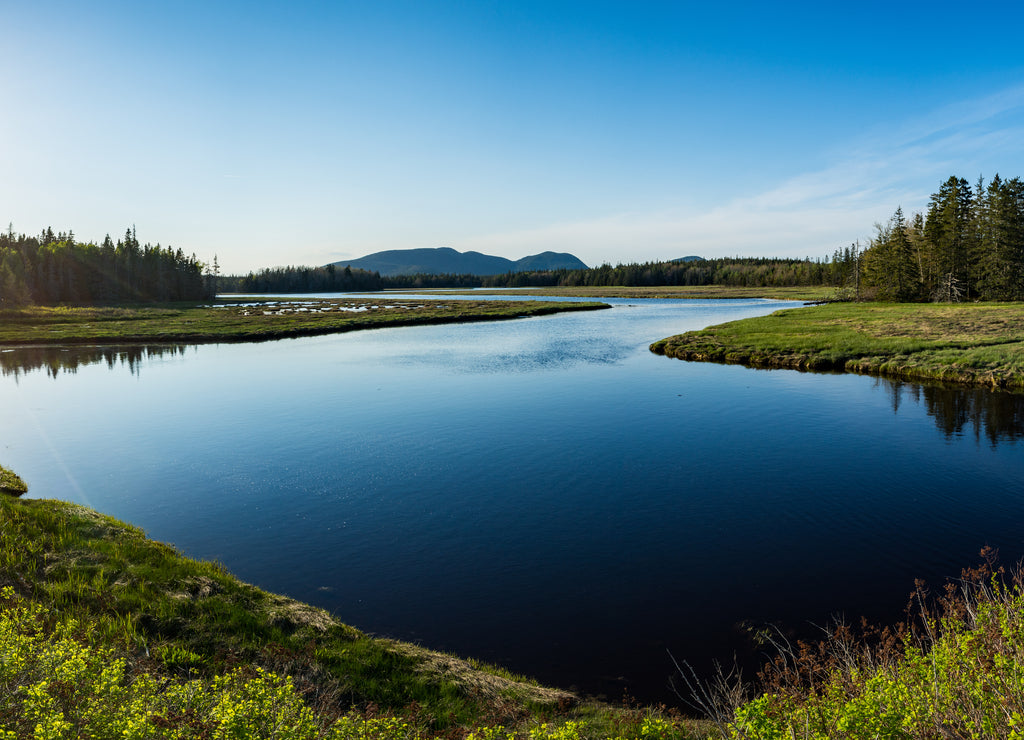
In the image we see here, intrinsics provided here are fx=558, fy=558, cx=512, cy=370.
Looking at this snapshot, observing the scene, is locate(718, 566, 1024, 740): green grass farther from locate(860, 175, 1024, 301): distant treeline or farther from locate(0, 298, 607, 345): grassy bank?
locate(860, 175, 1024, 301): distant treeline

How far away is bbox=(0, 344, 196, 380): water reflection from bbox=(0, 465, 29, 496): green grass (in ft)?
89.4

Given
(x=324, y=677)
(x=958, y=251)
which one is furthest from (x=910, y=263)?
(x=324, y=677)

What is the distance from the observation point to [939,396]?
31562 mm

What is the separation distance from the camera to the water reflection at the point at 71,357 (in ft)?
150

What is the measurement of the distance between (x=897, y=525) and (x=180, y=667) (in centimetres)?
1709

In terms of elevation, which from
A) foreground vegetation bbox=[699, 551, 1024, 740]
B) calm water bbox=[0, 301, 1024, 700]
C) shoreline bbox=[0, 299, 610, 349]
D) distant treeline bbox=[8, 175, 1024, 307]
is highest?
distant treeline bbox=[8, 175, 1024, 307]

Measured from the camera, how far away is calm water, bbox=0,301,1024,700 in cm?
1159

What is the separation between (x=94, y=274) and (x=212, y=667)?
16675 centimetres

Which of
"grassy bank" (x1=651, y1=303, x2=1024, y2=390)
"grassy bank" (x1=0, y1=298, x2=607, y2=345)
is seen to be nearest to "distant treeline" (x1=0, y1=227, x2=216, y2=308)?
"grassy bank" (x1=0, y1=298, x2=607, y2=345)

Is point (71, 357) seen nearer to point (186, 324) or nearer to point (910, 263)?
point (186, 324)

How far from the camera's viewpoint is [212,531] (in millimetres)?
15656

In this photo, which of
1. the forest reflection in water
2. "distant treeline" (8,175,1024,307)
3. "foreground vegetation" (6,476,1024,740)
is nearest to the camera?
"foreground vegetation" (6,476,1024,740)

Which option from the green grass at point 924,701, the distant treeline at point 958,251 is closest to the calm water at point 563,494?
the green grass at point 924,701

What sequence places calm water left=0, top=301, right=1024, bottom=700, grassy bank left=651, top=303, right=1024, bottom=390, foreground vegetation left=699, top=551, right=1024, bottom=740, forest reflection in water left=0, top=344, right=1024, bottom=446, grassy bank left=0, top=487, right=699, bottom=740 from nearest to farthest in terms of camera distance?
foreground vegetation left=699, top=551, right=1024, bottom=740 → grassy bank left=0, top=487, right=699, bottom=740 → calm water left=0, top=301, right=1024, bottom=700 → forest reflection in water left=0, top=344, right=1024, bottom=446 → grassy bank left=651, top=303, right=1024, bottom=390
